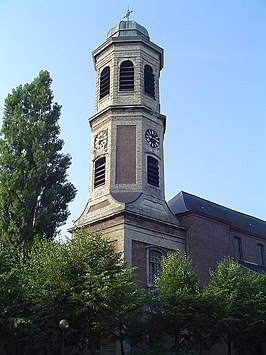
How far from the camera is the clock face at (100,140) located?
29.5 metres

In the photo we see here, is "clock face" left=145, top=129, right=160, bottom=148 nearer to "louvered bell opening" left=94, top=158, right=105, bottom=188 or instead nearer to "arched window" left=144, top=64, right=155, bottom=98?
"arched window" left=144, top=64, right=155, bottom=98

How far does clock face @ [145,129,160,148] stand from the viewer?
29453 mm

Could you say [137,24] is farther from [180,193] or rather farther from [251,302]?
[251,302]

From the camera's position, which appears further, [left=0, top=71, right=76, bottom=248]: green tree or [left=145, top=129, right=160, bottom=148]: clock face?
[left=145, top=129, right=160, bottom=148]: clock face

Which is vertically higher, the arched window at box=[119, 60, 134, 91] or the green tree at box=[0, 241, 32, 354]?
the arched window at box=[119, 60, 134, 91]

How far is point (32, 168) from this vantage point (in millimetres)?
25953

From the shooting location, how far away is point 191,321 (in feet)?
70.2

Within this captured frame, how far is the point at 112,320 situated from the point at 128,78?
1631 cm

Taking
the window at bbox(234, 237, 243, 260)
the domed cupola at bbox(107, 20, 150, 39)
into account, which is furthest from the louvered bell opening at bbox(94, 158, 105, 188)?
the window at bbox(234, 237, 243, 260)

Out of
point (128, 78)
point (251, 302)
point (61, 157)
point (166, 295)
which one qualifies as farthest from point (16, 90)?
point (251, 302)

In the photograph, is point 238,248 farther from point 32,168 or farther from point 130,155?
point 32,168

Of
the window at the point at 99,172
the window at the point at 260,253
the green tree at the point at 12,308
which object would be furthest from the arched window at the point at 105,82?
the window at the point at 260,253

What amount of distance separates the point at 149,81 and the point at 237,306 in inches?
595

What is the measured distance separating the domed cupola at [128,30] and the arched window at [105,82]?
2.67 m
